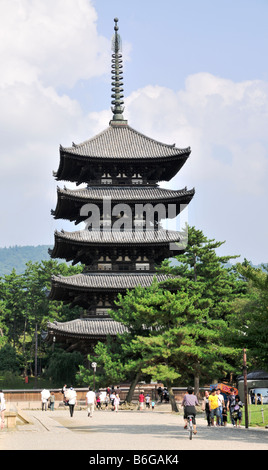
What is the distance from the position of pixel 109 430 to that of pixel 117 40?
178 feet

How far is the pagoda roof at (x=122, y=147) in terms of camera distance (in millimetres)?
61703

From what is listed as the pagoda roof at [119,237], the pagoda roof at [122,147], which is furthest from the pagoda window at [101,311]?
the pagoda roof at [122,147]

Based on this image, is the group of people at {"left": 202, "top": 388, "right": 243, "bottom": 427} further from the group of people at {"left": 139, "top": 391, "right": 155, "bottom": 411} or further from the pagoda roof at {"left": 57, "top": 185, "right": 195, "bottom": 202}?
the pagoda roof at {"left": 57, "top": 185, "right": 195, "bottom": 202}

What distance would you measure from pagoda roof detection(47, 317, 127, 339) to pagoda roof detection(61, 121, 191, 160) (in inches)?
570

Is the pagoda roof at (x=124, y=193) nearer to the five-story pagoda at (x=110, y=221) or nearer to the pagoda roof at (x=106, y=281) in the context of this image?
the five-story pagoda at (x=110, y=221)

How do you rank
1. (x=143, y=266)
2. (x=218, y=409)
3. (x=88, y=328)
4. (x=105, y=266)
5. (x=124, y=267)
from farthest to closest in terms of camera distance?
(x=143, y=266) → (x=124, y=267) → (x=105, y=266) → (x=88, y=328) → (x=218, y=409)

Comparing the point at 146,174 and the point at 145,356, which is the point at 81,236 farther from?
the point at 145,356

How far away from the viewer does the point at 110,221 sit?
6144 centimetres

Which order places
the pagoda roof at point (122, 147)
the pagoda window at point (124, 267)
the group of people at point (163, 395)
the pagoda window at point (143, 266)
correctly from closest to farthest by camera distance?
→ the group of people at point (163, 395) < the pagoda window at point (124, 267) < the pagoda window at point (143, 266) < the pagoda roof at point (122, 147)

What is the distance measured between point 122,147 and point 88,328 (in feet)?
57.1

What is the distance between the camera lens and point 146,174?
64.0 meters

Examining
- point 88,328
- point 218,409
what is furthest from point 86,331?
point 218,409

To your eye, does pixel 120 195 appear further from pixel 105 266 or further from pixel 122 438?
pixel 122 438

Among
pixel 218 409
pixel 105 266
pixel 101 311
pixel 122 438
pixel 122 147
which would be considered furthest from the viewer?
pixel 122 147
